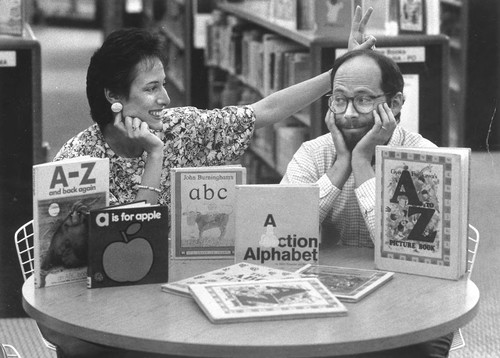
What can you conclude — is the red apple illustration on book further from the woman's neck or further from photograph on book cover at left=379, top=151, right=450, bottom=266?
the woman's neck

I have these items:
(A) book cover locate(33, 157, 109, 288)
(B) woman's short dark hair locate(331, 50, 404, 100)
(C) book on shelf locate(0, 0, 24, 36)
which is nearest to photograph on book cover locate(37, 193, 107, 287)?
(A) book cover locate(33, 157, 109, 288)

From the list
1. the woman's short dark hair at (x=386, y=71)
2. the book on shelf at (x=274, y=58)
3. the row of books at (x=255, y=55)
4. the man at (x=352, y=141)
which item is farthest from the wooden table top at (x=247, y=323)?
the book on shelf at (x=274, y=58)

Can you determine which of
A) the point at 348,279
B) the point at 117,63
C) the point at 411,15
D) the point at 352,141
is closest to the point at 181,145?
the point at 117,63

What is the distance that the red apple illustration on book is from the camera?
2436 mm

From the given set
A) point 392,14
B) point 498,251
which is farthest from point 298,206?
point 498,251

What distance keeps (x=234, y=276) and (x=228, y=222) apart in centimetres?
25

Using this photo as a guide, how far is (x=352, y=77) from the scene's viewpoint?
3.02 m

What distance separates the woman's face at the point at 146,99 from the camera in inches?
128

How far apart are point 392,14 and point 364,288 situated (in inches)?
111

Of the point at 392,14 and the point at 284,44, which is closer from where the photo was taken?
the point at 392,14

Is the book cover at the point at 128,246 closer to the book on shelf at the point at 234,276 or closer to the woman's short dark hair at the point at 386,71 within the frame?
the book on shelf at the point at 234,276

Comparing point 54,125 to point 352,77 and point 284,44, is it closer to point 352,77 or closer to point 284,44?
point 284,44

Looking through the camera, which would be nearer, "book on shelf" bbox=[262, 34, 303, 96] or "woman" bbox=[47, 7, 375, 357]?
"woman" bbox=[47, 7, 375, 357]

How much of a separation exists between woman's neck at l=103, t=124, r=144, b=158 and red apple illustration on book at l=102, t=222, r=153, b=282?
83 centimetres
